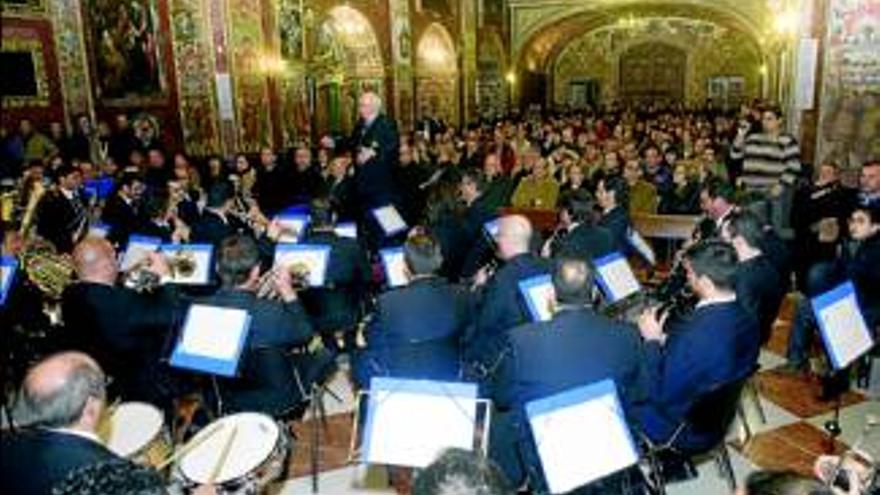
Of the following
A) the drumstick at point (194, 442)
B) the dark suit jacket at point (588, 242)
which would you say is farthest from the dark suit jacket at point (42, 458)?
the dark suit jacket at point (588, 242)

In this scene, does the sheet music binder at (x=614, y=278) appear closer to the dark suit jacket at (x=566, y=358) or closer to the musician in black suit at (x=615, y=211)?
the dark suit jacket at (x=566, y=358)

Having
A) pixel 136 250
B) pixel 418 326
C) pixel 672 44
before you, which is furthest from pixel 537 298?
pixel 672 44

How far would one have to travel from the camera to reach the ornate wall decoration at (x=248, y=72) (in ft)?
42.1

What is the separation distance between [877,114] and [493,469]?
354 inches

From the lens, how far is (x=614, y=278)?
486cm

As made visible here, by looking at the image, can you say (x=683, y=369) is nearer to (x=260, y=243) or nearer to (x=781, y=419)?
(x=781, y=419)

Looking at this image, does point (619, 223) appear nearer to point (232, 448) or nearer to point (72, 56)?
point (232, 448)

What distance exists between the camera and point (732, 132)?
16.2 meters

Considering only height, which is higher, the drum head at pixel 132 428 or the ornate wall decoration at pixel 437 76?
the ornate wall decoration at pixel 437 76

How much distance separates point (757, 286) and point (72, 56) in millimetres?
10014

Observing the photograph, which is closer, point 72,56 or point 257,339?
point 257,339

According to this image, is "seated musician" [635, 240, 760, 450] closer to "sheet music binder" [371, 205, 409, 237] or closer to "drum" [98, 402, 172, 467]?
"drum" [98, 402, 172, 467]

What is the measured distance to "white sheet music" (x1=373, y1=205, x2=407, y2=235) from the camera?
6.96 m

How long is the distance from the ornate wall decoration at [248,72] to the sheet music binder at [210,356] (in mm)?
9640
